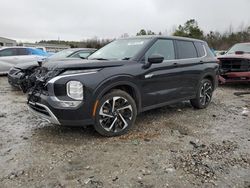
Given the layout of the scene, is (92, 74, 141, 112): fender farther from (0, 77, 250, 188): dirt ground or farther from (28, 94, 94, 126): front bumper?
(0, 77, 250, 188): dirt ground

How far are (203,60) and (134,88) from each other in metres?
2.54

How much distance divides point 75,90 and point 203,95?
3.67 m

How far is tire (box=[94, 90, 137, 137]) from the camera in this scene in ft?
14.3

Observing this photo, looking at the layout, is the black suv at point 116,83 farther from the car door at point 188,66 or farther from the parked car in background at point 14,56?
the parked car in background at point 14,56

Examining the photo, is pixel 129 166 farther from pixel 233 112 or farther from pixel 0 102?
pixel 0 102

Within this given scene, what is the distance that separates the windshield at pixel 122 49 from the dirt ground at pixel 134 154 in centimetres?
137

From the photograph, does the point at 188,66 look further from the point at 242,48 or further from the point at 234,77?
the point at 242,48

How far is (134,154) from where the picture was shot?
3.87 meters

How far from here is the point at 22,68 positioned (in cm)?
855

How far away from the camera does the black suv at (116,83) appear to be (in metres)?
4.12

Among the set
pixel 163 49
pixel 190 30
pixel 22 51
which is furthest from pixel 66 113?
pixel 190 30

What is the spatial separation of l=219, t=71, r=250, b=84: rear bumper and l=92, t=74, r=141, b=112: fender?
556cm

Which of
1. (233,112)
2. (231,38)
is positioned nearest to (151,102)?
(233,112)

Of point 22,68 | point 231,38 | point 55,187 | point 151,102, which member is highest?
point 231,38
